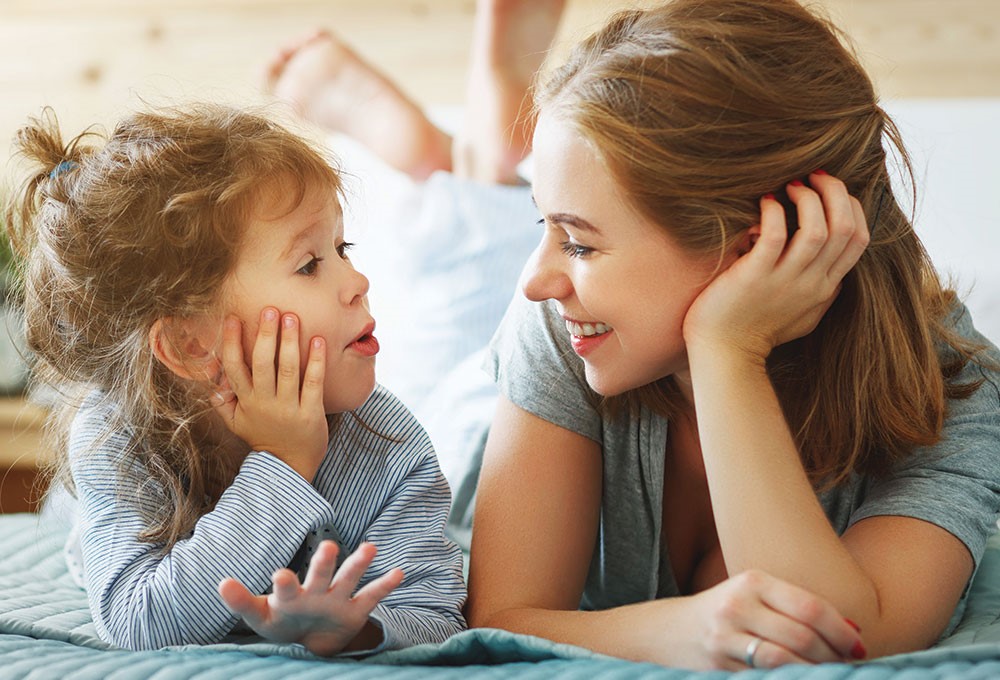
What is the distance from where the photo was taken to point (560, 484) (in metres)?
1.07

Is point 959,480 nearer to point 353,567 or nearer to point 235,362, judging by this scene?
point 353,567

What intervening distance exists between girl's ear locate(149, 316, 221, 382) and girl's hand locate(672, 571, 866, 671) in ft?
1.62

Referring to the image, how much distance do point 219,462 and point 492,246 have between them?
89 centimetres

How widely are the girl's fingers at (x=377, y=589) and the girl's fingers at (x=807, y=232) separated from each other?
41 cm

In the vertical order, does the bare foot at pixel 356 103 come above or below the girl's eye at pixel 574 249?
above

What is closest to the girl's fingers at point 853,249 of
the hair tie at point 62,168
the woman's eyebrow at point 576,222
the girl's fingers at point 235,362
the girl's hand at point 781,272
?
the girl's hand at point 781,272

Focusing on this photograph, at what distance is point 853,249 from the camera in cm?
96

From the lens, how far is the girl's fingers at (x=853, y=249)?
0.95 m

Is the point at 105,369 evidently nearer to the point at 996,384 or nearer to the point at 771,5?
the point at 771,5

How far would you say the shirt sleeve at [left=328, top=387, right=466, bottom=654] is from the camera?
1008 millimetres

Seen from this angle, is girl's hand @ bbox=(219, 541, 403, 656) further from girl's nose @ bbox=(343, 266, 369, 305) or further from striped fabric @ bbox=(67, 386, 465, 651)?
girl's nose @ bbox=(343, 266, 369, 305)

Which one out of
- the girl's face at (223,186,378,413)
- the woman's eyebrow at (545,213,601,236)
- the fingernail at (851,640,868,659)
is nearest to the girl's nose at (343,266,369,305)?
the girl's face at (223,186,378,413)

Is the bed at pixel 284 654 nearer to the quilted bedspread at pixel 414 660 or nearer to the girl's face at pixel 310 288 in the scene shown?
the quilted bedspread at pixel 414 660

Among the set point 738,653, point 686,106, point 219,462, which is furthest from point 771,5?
point 219,462
